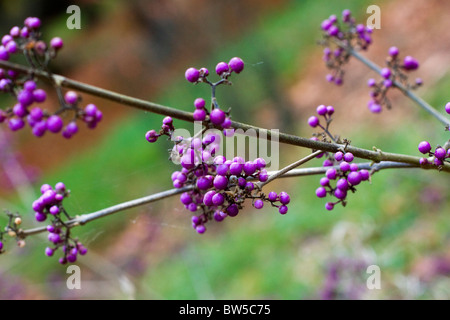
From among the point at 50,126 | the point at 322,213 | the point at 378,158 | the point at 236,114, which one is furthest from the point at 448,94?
the point at 50,126

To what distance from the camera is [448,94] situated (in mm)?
6684

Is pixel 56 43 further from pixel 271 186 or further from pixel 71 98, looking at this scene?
pixel 271 186

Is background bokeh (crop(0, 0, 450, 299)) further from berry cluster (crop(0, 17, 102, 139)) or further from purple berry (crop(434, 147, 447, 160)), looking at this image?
purple berry (crop(434, 147, 447, 160))

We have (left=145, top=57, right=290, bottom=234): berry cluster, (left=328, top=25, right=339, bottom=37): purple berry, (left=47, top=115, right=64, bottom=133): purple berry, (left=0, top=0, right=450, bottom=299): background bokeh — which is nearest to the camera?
(left=47, top=115, right=64, bottom=133): purple berry

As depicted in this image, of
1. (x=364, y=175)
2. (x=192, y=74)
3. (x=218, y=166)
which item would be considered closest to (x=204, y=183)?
(x=218, y=166)

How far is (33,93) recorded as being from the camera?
3.91 ft

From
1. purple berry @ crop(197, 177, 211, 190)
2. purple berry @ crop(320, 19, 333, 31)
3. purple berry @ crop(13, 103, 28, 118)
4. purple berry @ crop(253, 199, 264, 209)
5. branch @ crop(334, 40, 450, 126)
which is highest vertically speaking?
purple berry @ crop(320, 19, 333, 31)

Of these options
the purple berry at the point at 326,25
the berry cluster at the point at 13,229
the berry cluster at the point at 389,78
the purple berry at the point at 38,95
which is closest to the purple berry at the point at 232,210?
the purple berry at the point at 38,95

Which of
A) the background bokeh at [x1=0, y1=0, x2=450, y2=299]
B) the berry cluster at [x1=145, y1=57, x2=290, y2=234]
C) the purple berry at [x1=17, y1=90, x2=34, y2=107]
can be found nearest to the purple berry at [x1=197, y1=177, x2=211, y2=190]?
the berry cluster at [x1=145, y1=57, x2=290, y2=234]

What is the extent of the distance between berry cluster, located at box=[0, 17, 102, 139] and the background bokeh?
904 millimetres

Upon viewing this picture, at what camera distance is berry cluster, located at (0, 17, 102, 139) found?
1.20 metres

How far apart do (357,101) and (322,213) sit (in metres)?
4.40

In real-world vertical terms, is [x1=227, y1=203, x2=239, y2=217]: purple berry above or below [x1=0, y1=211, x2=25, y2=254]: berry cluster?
below
